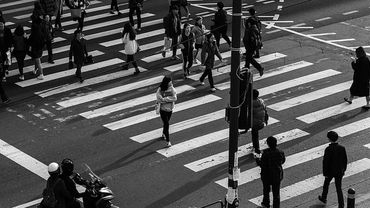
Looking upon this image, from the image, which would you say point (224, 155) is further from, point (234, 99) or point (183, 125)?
point (234, 99)

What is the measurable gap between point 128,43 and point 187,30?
1.80m

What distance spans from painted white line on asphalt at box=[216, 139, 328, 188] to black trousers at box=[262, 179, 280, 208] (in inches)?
55.8

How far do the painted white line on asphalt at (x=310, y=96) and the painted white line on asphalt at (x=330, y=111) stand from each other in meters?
0.74

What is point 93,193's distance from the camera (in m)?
13.7

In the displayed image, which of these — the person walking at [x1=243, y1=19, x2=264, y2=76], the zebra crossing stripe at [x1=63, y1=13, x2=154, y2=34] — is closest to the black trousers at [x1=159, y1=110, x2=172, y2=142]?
the person walking at [x1=243, y1=19, x2=264, y2=76]

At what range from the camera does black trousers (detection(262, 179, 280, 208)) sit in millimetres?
14832

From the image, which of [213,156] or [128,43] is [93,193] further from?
[128,43]

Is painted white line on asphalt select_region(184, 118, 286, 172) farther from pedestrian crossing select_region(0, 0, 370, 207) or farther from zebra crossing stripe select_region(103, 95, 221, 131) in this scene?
zebra crossing stripe select_region(103, 95, 221, 131)

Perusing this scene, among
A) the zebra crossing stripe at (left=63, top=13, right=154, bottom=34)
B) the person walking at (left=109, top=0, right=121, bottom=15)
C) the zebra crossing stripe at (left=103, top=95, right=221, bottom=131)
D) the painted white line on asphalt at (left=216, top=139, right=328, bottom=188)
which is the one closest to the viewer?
the painted white line on asphalt at (left=216, top=139, right=328, bottom=188)

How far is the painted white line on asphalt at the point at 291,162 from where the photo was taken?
55.0 ft

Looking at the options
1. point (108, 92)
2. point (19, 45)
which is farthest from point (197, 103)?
point (19, 45)

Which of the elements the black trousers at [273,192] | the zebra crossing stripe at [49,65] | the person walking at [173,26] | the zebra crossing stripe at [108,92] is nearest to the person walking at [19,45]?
the zebra crossing stripe at [49,65]

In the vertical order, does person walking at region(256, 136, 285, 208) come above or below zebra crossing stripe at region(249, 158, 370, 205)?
above

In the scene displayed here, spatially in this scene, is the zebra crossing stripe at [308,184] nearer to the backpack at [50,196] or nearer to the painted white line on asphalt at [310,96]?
the painted white line on asphalt at [310,96]
